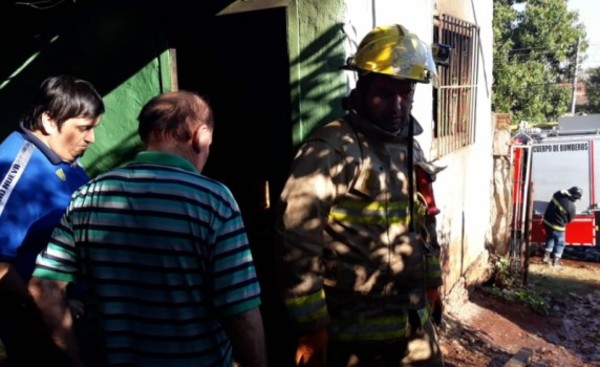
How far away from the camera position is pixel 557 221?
40.2 feet

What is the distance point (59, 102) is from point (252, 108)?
143 centimetres

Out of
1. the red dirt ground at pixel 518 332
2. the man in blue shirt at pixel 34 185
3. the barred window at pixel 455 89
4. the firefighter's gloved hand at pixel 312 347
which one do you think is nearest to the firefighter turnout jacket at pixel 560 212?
the red dirt ground at pixel 518 332

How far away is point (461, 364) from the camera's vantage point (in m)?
5.00

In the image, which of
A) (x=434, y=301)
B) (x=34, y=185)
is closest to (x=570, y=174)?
(x=434, y=301)

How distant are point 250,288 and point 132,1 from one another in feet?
7.38

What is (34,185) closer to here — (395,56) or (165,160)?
(165,160)

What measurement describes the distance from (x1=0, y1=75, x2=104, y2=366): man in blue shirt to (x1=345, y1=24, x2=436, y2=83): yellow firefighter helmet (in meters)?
1.20

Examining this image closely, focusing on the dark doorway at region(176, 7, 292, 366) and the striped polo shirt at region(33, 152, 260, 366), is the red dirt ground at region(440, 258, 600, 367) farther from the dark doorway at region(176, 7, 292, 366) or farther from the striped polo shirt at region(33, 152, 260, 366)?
A: the striped polo shirt at region(33, 152, 260, 366)

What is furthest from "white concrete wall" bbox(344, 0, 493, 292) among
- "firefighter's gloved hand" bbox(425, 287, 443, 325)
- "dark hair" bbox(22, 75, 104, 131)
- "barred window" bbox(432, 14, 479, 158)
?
"dark hair" bbox(22, 75, 104, 131)

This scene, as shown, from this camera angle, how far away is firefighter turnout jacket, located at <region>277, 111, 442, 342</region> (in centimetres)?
223

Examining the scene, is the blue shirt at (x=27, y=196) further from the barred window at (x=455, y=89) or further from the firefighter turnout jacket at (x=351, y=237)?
the barred window at (x=455, y=89)

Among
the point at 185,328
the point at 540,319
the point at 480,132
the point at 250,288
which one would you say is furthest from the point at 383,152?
the point at 540,319

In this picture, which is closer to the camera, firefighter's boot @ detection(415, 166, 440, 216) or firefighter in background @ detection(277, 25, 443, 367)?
firefighter in background @ detection(277, 25, 443, 367)

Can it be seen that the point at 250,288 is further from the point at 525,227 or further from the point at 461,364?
the point at 525,227
